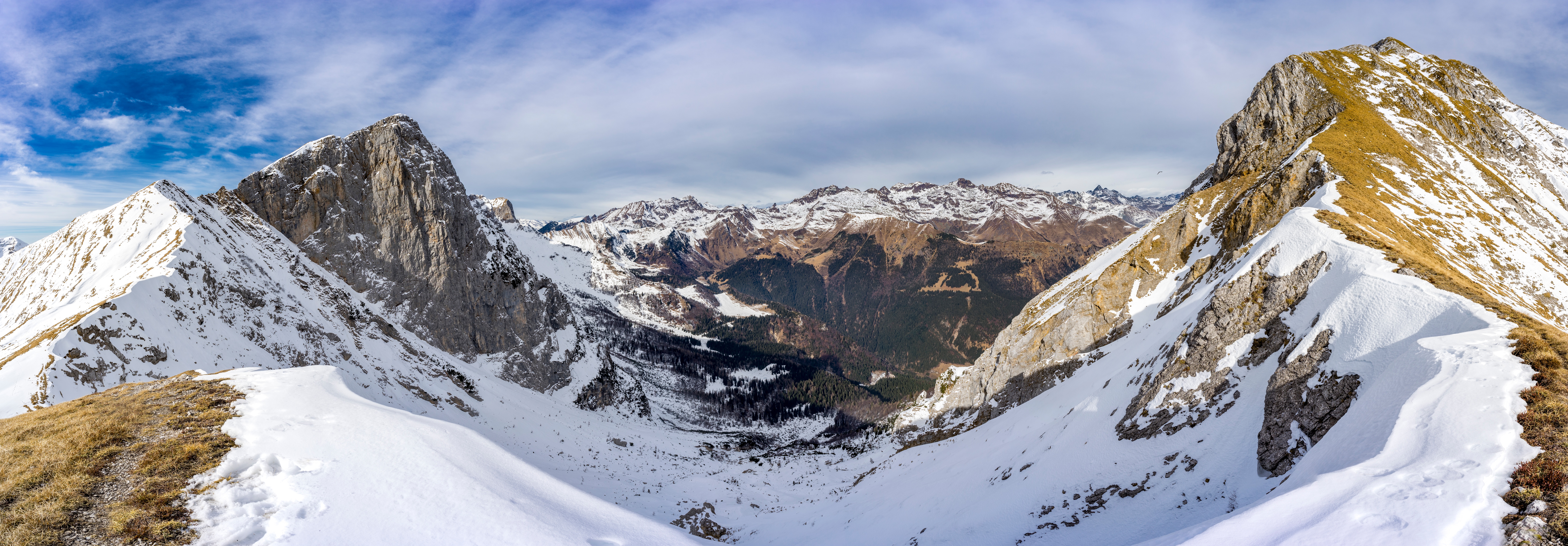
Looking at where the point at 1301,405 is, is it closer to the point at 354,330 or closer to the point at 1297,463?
the point at 1297,463

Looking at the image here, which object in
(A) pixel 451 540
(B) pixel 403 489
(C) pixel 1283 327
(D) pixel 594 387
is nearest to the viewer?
(A) pixel 451 540

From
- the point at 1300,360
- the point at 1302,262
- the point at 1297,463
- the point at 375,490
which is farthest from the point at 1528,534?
the point at 375,490

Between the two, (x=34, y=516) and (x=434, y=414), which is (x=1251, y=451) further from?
(x=434, y=414)

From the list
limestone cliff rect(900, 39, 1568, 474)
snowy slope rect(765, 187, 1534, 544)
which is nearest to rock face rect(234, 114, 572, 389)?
limestone cliff rect(900, 39, 1568, 474)

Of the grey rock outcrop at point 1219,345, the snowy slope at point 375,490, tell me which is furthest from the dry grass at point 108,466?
the grey rock outcrop at point 1219,345

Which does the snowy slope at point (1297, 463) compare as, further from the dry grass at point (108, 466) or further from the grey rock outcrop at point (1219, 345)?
the dry grass at point (108, 466)

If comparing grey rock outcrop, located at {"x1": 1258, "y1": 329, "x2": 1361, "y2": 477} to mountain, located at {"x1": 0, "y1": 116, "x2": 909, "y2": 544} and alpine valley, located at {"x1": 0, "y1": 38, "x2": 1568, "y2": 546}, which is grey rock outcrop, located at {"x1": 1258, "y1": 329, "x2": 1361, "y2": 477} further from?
mountain, located at {"x1": 0, "y1": 116, "x2": 909, "y2": 544}

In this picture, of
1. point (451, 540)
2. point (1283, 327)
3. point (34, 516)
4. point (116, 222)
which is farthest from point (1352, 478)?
point (116, 222)
